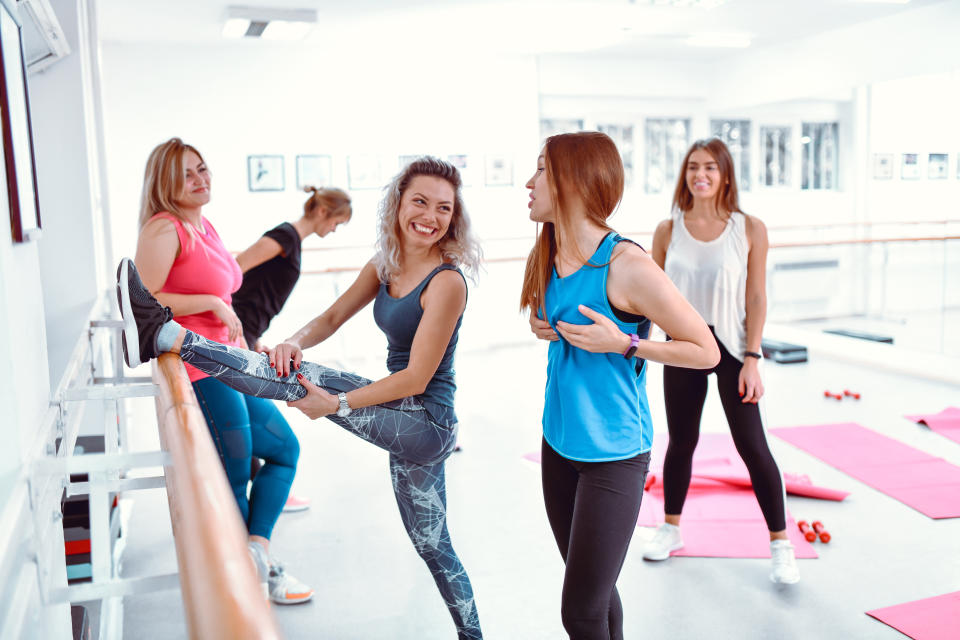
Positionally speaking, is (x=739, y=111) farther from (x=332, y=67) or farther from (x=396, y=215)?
(x=396, y=215)

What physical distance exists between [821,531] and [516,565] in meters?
1.27

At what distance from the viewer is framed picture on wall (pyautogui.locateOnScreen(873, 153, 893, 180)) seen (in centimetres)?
652

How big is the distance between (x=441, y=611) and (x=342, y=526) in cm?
91

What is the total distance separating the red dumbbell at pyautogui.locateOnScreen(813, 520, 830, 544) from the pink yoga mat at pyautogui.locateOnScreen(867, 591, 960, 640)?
0.51 meters

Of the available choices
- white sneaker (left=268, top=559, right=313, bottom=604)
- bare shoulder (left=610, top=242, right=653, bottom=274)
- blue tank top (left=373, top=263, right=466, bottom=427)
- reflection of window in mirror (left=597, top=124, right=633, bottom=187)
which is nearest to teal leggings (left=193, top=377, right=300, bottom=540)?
white sneaker (left=268, top=559, right=313, bottom=604)

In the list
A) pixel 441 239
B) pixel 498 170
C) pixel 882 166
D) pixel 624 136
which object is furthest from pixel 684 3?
pixel 441 239

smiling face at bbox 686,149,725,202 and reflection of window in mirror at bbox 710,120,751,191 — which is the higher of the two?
reflection of window in mirror at bbox 710,120,751,191

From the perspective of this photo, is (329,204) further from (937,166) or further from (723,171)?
(937,166)

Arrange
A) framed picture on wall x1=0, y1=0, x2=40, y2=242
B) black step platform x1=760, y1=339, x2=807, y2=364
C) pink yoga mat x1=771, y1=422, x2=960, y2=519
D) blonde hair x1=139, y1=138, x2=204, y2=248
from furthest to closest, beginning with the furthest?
black step platform x1=760, y1=339, x2=807, y2=364
pink yoga mat x1=771, y1=422, x2=960, y2=519
blonde hair x1=139, y1=138, x2=204, y2=248
framed picture on wall x1=0, y1=0, x2=40, y2=242

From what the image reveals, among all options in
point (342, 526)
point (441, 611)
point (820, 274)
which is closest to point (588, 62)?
point (820, 274)

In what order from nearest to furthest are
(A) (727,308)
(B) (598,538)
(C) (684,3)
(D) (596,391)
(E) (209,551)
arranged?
(E) (209,551) < (B) (598,538) < (D) (596,391) < (A) (727,308) < (C) (684,3)

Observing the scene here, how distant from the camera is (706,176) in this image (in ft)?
9.41

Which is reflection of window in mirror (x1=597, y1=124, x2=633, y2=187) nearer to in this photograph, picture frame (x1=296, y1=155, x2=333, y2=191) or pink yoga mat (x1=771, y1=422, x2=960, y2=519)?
picture frame (x1=296, y1=155, x2=333, y2=191)

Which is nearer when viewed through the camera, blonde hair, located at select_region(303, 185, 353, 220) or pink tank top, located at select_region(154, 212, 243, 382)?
pink tank top, located at select_region(154, 212, 243, 382)
